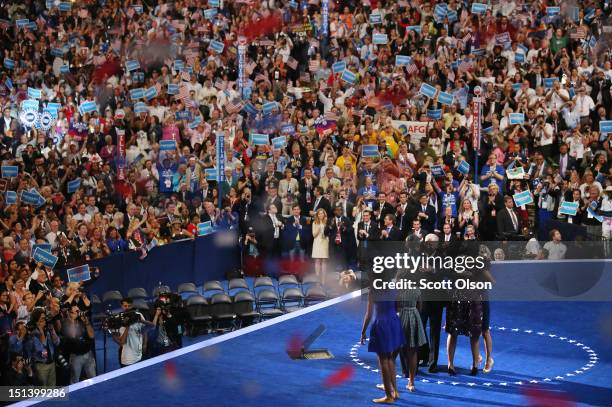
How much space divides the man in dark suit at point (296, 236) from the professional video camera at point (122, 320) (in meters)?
5.60

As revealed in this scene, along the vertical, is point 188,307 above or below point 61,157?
below

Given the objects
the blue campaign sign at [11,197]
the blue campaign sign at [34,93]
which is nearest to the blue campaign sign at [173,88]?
the blue campaign sign at [34,93]

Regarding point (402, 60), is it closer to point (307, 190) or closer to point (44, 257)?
point (307, 190)

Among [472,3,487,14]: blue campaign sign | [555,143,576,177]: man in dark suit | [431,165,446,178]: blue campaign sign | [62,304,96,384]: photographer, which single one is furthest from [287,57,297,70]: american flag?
[62,304,96,384]: photographer

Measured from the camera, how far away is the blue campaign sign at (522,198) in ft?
78.9

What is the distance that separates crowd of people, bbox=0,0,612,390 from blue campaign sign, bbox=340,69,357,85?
1.5 inches

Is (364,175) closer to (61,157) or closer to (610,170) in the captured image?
(610,170)

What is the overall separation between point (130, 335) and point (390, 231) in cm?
614

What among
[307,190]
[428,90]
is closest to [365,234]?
[307,190]

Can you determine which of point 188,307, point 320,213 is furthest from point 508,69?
point 188,307

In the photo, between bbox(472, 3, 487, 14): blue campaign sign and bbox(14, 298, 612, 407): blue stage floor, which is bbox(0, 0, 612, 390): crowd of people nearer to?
bbox(472, 3, 487, 14): blue campaign sign

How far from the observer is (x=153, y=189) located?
86.0ft

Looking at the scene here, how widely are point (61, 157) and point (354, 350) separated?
10.8m

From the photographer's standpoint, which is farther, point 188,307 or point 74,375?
point 188,307
